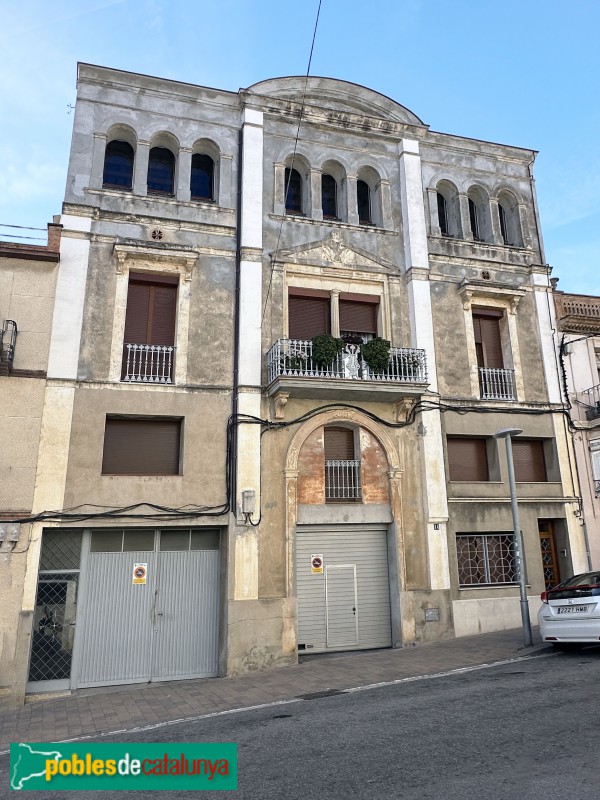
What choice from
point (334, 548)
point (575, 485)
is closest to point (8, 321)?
point (334, 548)

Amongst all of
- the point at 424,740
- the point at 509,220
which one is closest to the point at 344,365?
the point at 509,220

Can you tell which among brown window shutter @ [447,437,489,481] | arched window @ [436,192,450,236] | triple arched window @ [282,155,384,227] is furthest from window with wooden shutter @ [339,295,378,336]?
arched window @ [436,192,450,236]

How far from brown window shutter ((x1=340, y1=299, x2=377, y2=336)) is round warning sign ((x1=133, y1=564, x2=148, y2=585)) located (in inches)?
299

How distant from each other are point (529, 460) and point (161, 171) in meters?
12.6

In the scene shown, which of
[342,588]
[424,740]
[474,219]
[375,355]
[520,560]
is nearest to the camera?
[424,740]

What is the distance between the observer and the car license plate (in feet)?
32.4

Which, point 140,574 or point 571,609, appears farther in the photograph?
point 140,574

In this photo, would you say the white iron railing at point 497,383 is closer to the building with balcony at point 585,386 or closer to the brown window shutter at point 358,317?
the building with balcony at point 585,386

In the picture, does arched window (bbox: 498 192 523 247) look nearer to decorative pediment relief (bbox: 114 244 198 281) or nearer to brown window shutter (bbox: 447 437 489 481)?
brown window shutter (bbox: 447 437 489 481)

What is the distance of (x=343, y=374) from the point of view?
44.0 ft

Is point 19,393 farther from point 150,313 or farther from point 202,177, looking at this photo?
point 202,177

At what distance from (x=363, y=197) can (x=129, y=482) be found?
10531mm

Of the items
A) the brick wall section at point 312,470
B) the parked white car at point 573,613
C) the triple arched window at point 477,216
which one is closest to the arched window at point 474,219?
the triple arched window at point 477,216

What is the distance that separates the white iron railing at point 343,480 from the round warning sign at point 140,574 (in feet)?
14.6
